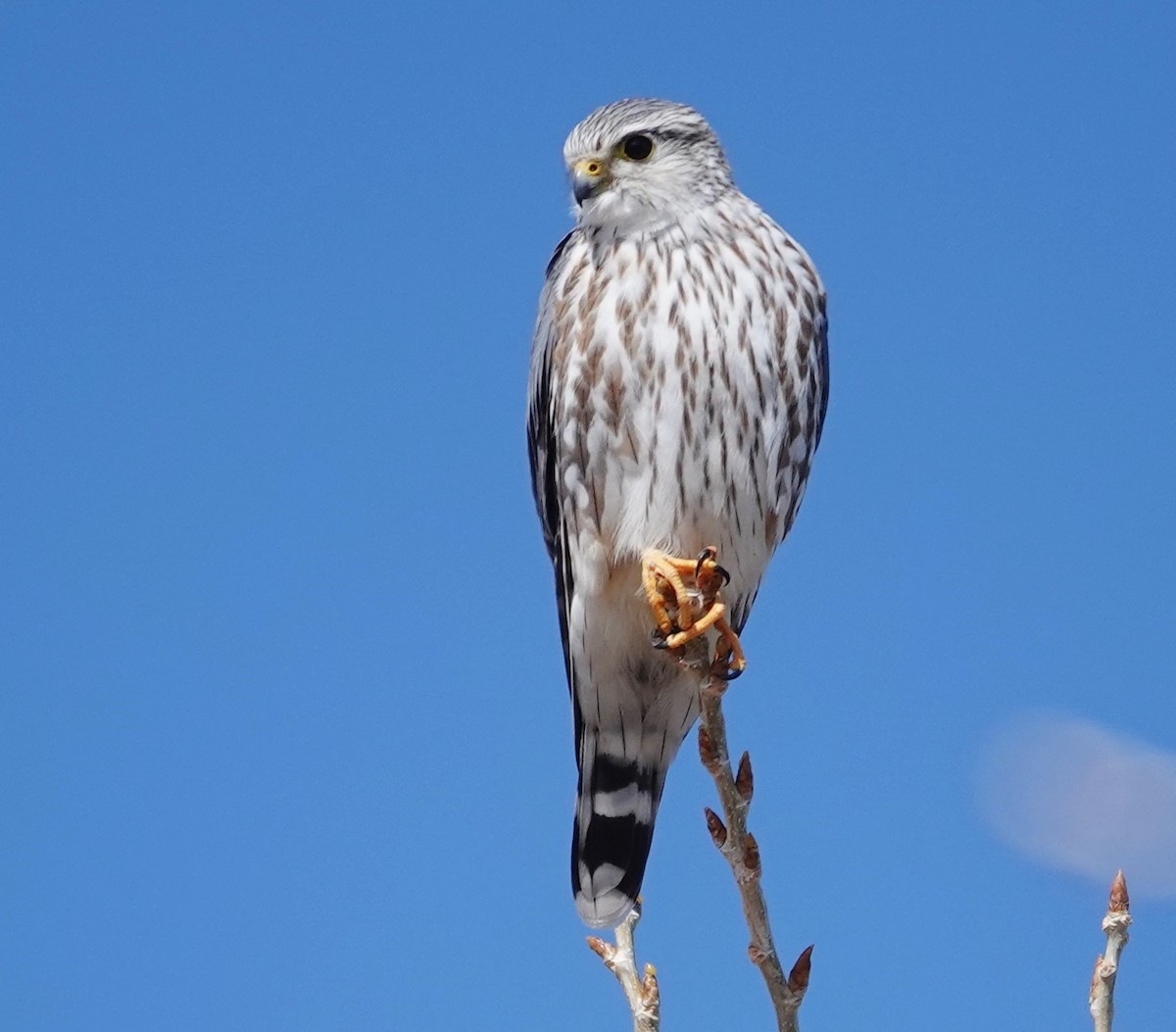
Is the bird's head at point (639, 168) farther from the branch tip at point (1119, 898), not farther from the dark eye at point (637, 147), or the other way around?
the branch tip at point (1119, 898)

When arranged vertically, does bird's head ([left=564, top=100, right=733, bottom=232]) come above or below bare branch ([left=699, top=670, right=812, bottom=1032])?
above

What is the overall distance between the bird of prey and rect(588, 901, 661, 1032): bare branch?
567mm

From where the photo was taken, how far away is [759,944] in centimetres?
219

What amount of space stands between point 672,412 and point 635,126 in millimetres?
682

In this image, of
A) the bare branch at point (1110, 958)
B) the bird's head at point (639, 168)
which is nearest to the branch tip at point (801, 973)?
the bare branch at point (1110, 958)

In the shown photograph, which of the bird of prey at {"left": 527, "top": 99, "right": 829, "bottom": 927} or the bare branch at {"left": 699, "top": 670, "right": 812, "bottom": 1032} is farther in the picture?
the bird of prey at {"left": 527, "top": 99, "right": 829, "bottom": 927}

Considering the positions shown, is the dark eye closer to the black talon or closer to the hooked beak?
the hooked beak

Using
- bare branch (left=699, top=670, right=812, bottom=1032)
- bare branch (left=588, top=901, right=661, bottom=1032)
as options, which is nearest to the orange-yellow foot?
bare branch (left=699, top=670, right=812, bottom=1032)

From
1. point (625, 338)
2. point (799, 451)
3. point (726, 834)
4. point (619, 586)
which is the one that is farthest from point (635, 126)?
point (726, 834)

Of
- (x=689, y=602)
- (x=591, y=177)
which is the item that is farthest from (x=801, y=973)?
(x=591, y=177)

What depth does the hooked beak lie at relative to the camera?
10.5 ft

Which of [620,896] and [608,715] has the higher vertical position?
[608,715]

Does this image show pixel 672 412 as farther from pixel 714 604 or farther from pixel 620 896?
pixel 620 896

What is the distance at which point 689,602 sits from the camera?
2.91 m
